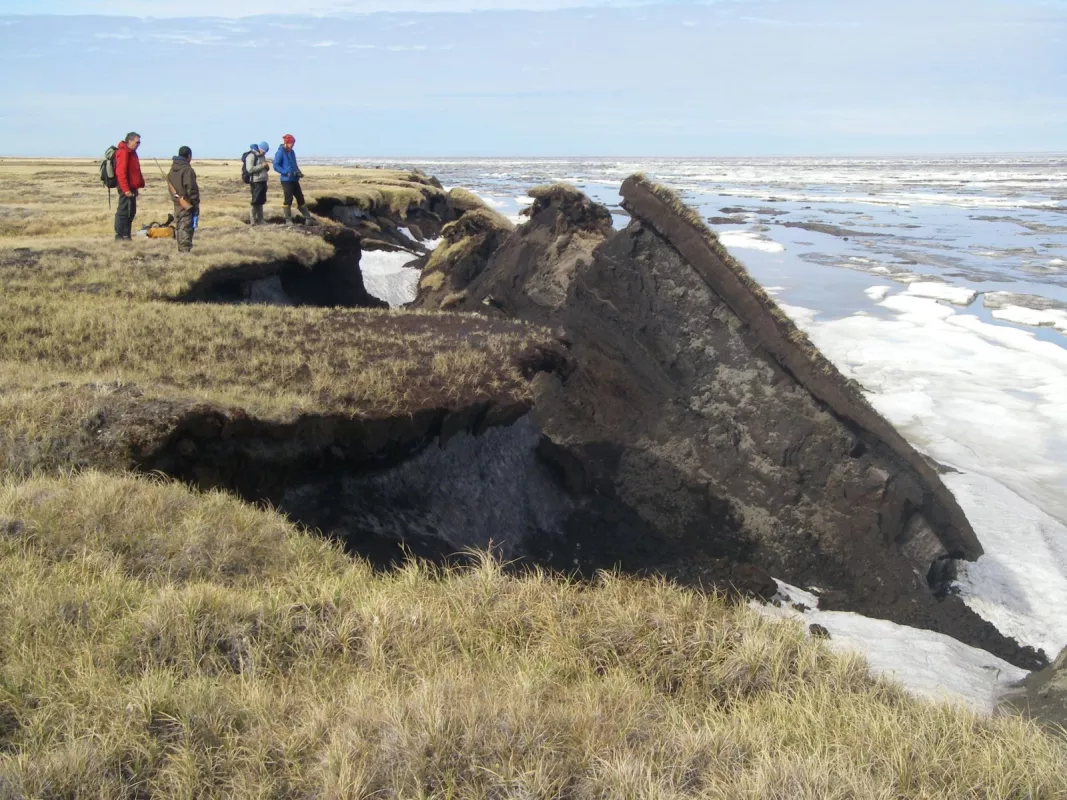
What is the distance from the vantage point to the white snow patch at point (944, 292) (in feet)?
83.6

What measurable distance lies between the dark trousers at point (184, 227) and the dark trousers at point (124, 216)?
2.12 m

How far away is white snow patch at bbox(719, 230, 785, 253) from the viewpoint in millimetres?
36438

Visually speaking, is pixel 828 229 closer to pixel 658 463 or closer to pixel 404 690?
pixel 658 463

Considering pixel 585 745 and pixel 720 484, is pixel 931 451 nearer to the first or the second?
pixel 720 484

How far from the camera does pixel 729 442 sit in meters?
10.1

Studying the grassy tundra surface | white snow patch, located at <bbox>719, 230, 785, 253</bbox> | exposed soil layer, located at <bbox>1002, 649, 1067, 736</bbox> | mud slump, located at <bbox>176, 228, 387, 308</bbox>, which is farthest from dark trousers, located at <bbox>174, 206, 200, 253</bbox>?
white snow patch, located at <bbox>719, 230, 785, 253</bbox>

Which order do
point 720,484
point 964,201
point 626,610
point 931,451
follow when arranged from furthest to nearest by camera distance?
1. point 964,201
2. point 931,451
3. point 720,484
4. point 626,610

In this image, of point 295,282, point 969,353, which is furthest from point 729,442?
point 969,353

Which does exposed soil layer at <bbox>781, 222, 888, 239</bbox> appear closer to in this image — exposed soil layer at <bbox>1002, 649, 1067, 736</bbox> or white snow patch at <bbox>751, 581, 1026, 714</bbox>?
white snow patch at <bbox>751, 581, 1026, 714</bbox>

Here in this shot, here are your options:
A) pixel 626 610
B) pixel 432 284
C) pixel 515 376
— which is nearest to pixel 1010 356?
pixel 432 284

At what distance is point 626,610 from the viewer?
4.67 metres

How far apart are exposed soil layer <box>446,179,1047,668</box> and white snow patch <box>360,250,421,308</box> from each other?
478 inches

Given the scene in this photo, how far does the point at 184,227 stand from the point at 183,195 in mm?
569

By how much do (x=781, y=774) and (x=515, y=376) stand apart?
6.53 m
